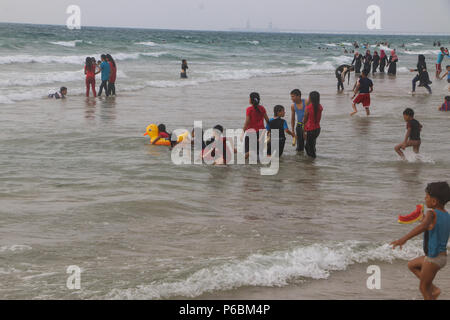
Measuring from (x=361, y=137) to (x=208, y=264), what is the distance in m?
8.58

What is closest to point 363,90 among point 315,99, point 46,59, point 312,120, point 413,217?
point 312,120

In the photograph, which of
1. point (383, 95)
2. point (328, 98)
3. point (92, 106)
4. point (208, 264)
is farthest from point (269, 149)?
point (383, 95)

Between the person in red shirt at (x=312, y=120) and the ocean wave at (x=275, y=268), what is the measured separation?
459 cm

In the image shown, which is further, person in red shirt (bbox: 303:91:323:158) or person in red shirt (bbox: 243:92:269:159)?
person in red shirt (bbox: 303:91:323:158)

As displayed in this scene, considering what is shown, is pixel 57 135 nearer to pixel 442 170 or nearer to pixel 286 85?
pixel 442 170

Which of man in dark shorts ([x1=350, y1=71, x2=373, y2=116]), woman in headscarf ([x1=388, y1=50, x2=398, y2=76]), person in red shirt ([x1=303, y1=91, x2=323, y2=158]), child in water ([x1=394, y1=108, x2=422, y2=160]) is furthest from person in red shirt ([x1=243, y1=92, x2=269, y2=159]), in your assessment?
woman in headscarf ([x1=388, y1=50, x2=398, y2=76])

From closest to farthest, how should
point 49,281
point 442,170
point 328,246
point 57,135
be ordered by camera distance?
point 49,281
point 328,246
point 442,170
point 57,135

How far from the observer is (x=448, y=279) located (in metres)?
5.44

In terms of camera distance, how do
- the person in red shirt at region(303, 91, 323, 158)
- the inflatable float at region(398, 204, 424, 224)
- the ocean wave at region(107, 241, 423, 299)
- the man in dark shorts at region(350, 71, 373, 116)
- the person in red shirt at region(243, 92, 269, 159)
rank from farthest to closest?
the man in dark shorts at region(350, 71, 373, 116), the person in red shirt at region(303, 91, 323, 158), the person in red shirt at region(243, 92, 269, 159), the ocean wave at region(107, 241, 423, 299), the inflatable float at region(398, 204, 424, 224)

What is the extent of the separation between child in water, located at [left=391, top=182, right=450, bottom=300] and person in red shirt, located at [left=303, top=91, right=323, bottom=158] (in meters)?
6.20

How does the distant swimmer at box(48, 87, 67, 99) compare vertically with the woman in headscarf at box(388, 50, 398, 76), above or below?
below

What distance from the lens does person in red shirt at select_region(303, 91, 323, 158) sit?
10.6 meters

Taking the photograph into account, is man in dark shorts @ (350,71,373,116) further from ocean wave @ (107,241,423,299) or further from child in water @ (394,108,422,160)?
ocean wave @ (107,241,423,299)

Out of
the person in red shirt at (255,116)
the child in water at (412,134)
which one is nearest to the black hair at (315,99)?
the person in red shirt at (255,116)
